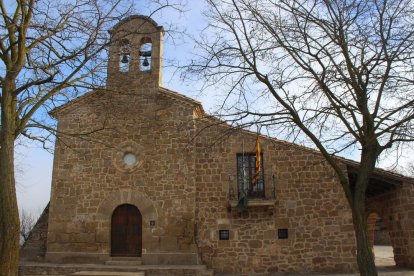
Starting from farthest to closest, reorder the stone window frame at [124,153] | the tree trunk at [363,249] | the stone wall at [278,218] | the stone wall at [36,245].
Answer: the stone window frame at [124,153]
the stone wall at [36,245]
the stone wall at [278,218]
the tree trunk at [363,249]

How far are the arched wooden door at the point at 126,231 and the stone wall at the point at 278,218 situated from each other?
6.28ft

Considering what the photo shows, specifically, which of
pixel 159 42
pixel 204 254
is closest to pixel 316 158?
pixel 204 254

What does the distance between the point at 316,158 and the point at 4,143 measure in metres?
9.02

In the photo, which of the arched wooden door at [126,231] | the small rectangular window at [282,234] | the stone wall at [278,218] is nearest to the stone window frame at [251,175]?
the stone wall at [278,218]

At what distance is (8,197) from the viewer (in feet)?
21.0

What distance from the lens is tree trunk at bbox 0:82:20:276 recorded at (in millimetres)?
6239

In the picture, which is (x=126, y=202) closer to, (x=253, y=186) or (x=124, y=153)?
(x=124, y=153)

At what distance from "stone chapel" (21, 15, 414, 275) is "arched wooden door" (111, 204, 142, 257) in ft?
0.10

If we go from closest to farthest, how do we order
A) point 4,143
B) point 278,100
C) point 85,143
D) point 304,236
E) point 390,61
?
1. point 4,143
2. point 390,61
3. point 278,100
4. point 304,236
5. point 85,143

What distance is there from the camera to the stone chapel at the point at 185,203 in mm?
11992

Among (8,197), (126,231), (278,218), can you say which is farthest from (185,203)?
(8,197)

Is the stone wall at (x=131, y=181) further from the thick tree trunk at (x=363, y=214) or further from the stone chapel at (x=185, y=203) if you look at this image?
the thick tree trunk at (x=363, y=214)

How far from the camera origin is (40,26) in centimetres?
688

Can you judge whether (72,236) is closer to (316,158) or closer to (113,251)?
(113,251)
